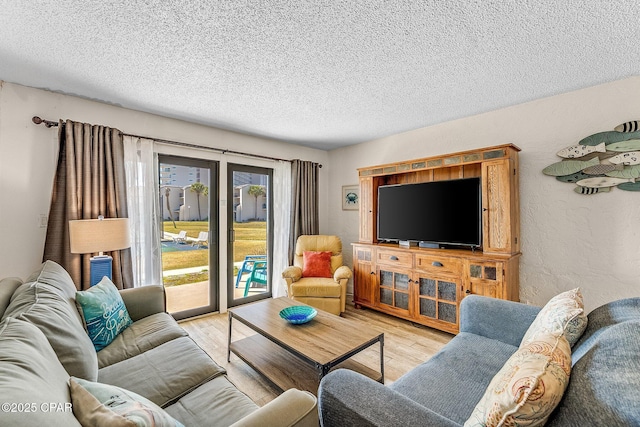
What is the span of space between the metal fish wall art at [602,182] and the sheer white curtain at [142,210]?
4.29 m

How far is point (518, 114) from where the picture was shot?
9.38 feet

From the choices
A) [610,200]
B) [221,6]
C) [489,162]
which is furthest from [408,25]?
[610,200]

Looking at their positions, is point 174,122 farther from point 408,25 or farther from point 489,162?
point 489,162

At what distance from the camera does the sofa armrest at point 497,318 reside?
177 cm

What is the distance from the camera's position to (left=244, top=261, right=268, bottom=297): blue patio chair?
399cm

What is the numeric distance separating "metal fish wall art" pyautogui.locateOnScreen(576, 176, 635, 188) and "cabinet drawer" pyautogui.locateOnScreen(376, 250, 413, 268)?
5.59 feet

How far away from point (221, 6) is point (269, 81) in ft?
2.73

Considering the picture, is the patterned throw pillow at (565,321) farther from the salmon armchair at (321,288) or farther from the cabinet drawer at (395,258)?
the salmon armchair at (321,288)

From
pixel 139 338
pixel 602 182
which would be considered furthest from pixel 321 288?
pixel 602 182

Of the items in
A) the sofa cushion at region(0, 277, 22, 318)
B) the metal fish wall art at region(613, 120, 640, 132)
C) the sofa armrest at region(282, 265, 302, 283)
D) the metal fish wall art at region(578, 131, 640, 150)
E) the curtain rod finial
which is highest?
the curtain rod finial

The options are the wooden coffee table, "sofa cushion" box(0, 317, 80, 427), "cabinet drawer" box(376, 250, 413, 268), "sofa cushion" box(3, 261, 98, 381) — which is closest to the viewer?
"sofa cushion" box(0, 317, 80, 427)

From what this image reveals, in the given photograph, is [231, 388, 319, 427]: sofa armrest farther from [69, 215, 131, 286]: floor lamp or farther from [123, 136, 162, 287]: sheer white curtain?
[123, 136, 162, 287]: sheer white curtain

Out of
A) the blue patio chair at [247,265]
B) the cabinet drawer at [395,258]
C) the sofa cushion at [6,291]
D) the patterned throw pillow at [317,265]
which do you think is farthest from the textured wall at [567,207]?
the sofa cushion at [6,291]

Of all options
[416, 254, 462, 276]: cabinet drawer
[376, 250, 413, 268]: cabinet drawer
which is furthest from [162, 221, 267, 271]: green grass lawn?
[416, 254, 462, 276]: cabinet drawer
